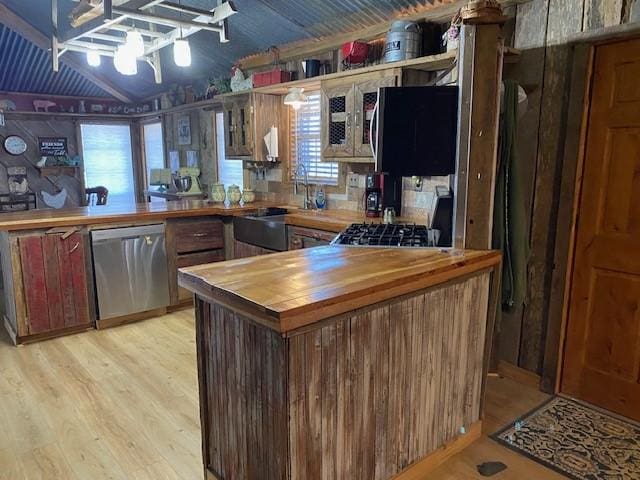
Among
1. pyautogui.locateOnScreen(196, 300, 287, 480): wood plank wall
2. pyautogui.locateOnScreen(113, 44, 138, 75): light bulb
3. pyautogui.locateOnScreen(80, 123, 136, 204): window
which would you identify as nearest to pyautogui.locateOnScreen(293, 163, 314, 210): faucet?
pyautogui.locateOnScreen(113, 44, 138, 75): light bulb

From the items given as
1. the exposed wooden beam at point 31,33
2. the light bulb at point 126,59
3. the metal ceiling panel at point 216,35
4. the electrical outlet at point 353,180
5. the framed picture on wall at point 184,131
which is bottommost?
the electrical outlet at point 353,180

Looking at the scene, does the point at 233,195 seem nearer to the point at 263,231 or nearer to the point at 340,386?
the point at 263,231

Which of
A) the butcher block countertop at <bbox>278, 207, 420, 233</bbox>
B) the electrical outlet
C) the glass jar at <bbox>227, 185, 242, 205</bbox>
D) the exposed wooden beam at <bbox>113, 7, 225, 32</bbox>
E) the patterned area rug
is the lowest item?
the patterned area rug

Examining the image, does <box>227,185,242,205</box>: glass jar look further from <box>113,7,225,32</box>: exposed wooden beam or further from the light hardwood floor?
<box>113,7,225,32</box>: exposed wooden beam

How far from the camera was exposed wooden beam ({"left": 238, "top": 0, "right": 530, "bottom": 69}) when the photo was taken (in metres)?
3.18

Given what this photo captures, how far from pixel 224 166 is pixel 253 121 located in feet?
6.30

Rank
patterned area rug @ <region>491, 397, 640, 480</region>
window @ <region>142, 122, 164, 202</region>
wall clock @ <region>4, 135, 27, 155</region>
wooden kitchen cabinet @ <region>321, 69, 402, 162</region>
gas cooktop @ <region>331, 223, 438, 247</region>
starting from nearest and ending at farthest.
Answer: patterned area rug @ <region>491, 397, 640, 480</region> → gas cooktop @ <region>331, 223, 438, 247</region> → wooden kitchen cabinet @ <region>321, 69, 402, 162</region> → wall clock @ <region>4, 135, 27, 155</region> → window @ <region>142, 122, 164, 202</region>

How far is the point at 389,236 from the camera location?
251cm

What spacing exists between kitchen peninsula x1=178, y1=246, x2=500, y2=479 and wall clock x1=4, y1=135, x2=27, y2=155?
7.08 m

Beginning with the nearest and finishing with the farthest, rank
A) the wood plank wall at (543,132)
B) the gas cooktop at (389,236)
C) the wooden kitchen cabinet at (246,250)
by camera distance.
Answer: the gas cooktop at (389,236) → the wood plank wall at (543,132) → the wooden kitchen cabinet at (246,250)

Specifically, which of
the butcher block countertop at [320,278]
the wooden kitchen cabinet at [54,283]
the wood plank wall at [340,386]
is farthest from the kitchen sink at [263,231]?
the wood plank wall at [340,386]

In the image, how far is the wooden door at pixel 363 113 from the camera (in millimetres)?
3422

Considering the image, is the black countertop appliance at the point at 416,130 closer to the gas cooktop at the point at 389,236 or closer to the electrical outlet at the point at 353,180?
the gas cooktop at the point at 389,236

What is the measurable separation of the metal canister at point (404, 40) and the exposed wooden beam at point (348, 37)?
0.59 feet
